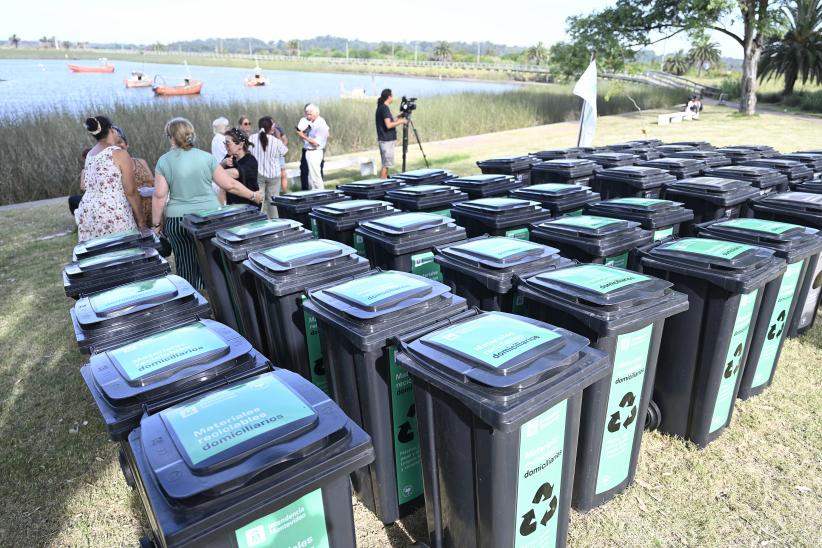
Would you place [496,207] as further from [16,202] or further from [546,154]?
[16,202]

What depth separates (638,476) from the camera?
2.88 m

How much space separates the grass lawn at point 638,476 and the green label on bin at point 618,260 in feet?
3.85

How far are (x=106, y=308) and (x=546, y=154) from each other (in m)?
6.08

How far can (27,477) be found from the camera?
3051mm

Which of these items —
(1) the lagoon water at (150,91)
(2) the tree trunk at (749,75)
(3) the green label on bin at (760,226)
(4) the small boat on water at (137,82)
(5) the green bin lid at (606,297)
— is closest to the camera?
(5) the green bin lid at (606,297)

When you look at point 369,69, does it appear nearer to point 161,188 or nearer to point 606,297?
point 161,188

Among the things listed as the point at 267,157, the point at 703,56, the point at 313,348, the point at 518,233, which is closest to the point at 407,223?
the point at 518,233

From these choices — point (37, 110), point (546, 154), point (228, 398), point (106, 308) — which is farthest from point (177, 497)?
point (37, 110)

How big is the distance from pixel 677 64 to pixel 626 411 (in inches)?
2923

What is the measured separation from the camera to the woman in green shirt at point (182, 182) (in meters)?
4.55

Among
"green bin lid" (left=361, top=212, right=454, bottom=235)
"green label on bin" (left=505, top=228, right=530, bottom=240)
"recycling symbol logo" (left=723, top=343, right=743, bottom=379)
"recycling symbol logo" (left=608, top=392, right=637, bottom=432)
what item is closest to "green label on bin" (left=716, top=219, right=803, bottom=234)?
"recycling symbol logo" (left=723, top=343, right=743, bottom=379)

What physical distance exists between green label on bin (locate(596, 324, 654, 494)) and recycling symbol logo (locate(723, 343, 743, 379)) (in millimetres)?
748

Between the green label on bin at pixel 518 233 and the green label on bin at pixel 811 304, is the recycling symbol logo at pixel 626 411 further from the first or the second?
the green label on bin at pixel 811 304

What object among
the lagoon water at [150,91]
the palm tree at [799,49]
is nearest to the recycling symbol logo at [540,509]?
the lagoon water at [150,91]
